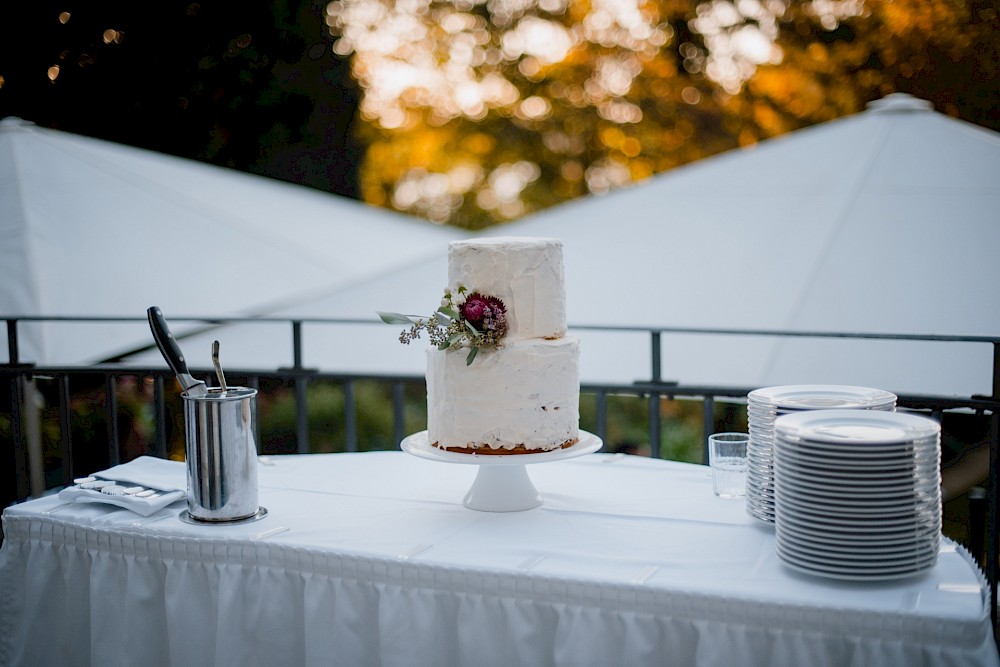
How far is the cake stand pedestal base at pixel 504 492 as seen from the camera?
1944 millimetres

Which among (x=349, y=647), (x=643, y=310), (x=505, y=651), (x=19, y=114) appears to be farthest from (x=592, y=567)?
(x=19, y=114)

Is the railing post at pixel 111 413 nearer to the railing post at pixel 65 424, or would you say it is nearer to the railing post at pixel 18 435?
the railing post at pixel 65 424

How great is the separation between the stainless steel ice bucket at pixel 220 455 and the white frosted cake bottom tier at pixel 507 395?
0.41 m

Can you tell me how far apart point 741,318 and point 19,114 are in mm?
5674

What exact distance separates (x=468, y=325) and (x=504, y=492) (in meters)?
0.38

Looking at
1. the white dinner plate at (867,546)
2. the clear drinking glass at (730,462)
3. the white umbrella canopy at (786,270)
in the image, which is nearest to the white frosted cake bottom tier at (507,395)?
the clear drinking glass at (730,462)

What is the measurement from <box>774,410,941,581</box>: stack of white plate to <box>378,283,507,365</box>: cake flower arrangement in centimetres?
61

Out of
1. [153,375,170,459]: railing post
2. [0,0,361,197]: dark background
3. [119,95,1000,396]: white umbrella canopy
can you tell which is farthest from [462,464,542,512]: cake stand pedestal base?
[0,0,361,197]: dark background

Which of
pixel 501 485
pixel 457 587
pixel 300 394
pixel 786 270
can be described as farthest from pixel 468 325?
pixel 786 270

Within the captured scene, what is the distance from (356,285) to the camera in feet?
13.6

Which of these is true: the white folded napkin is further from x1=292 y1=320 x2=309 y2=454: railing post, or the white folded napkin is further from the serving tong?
x1=292 y1=320 x2=309 y2=454: railing post

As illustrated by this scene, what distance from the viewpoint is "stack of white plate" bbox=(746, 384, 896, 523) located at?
175cm

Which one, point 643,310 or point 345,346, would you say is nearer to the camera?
point 643,310

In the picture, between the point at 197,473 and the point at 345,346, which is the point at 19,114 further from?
the point at 197,473
